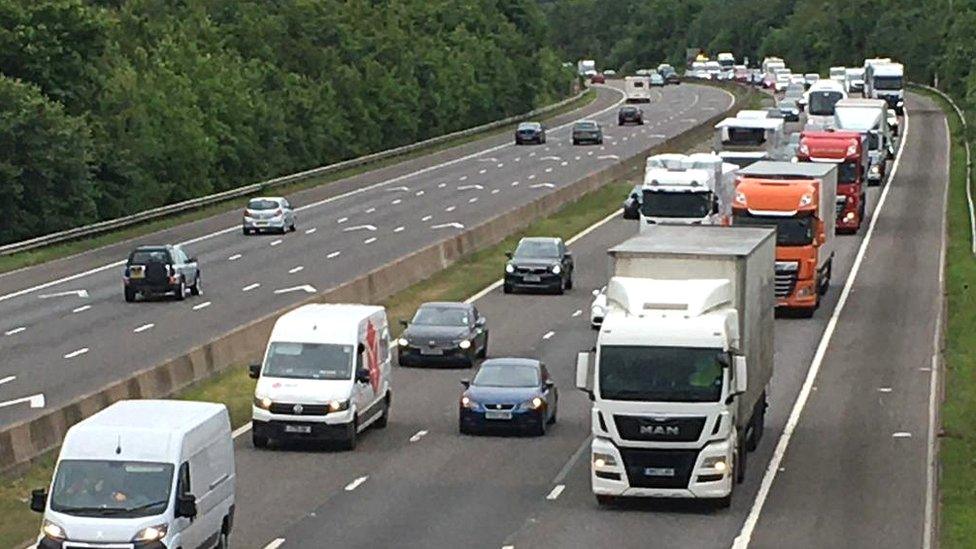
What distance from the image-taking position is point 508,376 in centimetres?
3931

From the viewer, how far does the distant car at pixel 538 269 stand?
62.0 meters

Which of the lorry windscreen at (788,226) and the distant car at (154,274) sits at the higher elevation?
the lorry windscreen at (788,226)

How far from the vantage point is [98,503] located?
2455cm

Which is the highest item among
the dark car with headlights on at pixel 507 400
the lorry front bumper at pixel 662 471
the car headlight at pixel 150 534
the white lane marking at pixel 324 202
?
the car headlight at pixel 150 534

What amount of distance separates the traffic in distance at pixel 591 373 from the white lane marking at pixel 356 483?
2.06 m

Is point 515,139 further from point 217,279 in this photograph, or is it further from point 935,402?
point 935,402

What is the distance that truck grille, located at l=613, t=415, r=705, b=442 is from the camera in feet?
102

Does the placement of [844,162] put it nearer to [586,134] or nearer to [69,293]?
[69,293]

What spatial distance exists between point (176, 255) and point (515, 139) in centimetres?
7558

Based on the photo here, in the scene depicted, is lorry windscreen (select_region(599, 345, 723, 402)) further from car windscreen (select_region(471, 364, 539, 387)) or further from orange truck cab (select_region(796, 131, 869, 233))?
orange truck cab (select_region(796, 131, 869, 233))

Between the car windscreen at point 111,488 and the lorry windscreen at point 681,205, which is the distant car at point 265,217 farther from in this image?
the car windscreen at point 111,488

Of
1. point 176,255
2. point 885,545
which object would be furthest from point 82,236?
point 885,545

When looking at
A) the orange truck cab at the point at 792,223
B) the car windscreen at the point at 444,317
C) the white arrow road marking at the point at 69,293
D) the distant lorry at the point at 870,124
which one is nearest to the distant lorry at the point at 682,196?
the orange truck cab at the point at 792,223

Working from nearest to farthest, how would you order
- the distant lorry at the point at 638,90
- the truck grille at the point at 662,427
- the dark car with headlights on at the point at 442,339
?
1. the truck grille at the point at 662,427
2. the dark car with headlights on at the point at 442,339
3. the distant lorry at the point at 638,90
